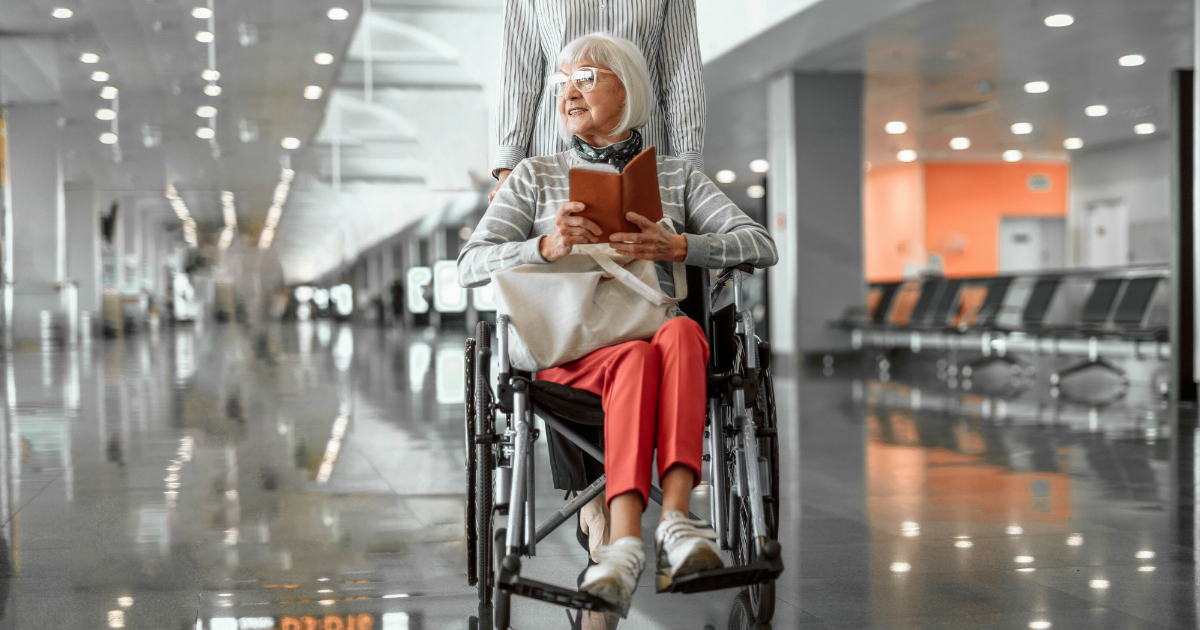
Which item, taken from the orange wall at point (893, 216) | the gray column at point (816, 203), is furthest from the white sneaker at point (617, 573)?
the orange wall at point (893, 216)

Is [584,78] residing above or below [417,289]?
above

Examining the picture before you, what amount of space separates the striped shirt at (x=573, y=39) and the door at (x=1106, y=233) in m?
17.0

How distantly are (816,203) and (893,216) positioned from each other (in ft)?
29.9

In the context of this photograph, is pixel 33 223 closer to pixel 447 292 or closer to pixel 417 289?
pixel 417 289

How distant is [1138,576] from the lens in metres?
2.56

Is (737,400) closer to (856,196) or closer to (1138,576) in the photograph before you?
(1138,576)

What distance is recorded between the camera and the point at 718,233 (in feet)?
7.22

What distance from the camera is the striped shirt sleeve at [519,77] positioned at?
2.72 metres

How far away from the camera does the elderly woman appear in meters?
1.87

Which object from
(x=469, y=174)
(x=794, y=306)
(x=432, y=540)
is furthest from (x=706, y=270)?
(x=469, y=174)

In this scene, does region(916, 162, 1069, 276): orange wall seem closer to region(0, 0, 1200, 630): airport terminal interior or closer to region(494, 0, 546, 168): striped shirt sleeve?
region(0, 0, 1200, 630): airport terminal interior

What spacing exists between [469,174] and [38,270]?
24.1 feet

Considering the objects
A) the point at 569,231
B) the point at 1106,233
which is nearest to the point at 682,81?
the point at 569,231

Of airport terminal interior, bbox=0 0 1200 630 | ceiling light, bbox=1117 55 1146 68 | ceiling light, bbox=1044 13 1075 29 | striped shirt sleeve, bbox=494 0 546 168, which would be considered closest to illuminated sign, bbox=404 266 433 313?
airport terminal interior, bbox=0 0 1200 630
